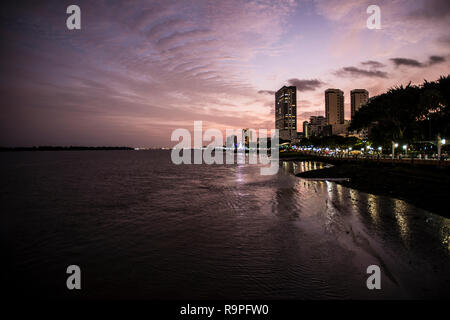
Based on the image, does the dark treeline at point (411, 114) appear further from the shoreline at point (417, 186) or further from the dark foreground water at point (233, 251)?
the dark foreground water at point (233, 251)

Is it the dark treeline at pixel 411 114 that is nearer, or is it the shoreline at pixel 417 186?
the shoreline at pixel 417 186

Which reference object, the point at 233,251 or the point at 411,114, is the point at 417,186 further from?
the point at 411,114

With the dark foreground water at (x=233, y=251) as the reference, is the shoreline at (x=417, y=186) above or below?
above

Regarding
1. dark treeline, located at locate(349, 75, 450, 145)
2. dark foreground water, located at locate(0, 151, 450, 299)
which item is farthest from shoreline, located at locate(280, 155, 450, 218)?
dark treeline, located at locate(349, 75, 450, 145)

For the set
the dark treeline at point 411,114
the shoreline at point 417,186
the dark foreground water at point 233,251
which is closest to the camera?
the dark foreground water at point 233,251

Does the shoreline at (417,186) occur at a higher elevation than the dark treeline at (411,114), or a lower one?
lower

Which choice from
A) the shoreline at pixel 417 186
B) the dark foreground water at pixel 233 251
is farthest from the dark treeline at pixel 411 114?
the dark foreground water at pixel 233 251

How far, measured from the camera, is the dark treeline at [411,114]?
1371 inches

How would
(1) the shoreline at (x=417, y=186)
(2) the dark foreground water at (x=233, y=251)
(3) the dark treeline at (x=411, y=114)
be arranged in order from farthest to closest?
(3) the dark treeline at (x=411, y=114) < (1) the shoreline at (x=417, y=186) < (2) the dark foreground water at (x=233, y=251)

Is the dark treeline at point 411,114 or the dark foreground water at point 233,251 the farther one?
the dark treeline at point 411,114

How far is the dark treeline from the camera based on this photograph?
3481 centimetres

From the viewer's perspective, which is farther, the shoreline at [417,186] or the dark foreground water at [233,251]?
the shoreline at [417,186]

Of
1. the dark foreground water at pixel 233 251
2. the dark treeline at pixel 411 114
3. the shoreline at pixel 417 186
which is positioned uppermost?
the dark treeline at pixel 411 114

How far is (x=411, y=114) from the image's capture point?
1682 inches
